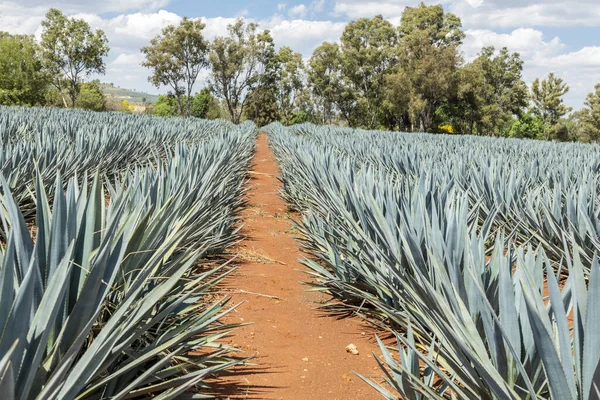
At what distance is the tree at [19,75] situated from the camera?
160ft

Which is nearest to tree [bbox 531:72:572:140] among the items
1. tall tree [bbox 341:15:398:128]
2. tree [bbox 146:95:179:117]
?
tall tree [bbox 341:15:398:128]

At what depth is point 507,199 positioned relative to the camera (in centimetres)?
481

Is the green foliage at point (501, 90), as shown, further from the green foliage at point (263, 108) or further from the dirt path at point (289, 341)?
the dirt path at point (289, 341)

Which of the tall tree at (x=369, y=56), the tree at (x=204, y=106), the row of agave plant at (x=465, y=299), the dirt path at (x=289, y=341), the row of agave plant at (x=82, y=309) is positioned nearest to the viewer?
the row of agave plant at (x=82, y=309)

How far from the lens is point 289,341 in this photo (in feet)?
9.80

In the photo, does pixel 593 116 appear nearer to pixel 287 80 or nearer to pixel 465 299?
pixel 287 80

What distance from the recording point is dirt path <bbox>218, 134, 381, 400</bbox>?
2.38 metres

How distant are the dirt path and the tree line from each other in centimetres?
3722

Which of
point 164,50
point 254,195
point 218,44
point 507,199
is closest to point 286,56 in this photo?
point 218,44

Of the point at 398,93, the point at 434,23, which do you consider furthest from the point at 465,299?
the point at 434,23

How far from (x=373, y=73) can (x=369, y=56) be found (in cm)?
194

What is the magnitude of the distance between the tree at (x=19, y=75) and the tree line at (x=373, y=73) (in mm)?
91

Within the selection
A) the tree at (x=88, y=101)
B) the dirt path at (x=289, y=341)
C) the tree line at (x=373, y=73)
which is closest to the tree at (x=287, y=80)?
the tree line at (x=373, y=73)

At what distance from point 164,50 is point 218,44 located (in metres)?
5.12
